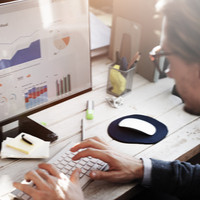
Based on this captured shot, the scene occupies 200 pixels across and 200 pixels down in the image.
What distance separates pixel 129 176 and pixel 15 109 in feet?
1.40

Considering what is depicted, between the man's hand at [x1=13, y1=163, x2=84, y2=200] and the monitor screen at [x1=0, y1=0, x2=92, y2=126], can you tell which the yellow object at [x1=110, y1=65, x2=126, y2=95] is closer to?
the monitor screen at [x1=0, y1=0, x2=92, y2=126]

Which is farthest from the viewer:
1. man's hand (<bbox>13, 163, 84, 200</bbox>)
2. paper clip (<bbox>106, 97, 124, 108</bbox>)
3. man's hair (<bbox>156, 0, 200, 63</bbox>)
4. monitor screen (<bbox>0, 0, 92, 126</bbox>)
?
paper clip (<bbox>106, 97, 124, 108</bbox>)

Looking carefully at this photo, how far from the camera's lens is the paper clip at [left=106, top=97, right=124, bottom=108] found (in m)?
1.14

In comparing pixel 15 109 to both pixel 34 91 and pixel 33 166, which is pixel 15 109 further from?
pixel 33 166

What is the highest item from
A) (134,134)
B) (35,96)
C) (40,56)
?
(40,56)

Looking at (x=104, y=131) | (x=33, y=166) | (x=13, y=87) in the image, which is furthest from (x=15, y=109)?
(x=104, y=131)

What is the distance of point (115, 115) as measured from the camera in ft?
3.56

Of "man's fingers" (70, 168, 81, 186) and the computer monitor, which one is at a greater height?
the computer monitor

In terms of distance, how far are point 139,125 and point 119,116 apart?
0.38ft

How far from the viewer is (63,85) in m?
0.96

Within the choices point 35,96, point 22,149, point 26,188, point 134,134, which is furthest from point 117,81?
point 26,188

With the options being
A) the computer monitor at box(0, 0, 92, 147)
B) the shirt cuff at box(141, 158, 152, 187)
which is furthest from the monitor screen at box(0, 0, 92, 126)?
the shirt cuff at box(141, 158, 152, 187)

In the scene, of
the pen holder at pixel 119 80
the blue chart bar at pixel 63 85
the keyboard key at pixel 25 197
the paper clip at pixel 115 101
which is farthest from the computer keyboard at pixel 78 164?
the pen holder at pixel 119 80

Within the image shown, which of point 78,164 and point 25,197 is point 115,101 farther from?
point 25,197
